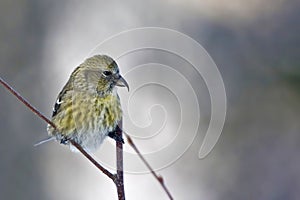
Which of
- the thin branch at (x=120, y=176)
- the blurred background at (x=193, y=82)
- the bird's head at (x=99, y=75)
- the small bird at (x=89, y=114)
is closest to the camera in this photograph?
the thin branch at (x=120, y=176)

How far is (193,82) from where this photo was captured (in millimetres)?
6535

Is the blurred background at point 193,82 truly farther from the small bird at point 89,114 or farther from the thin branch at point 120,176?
the thin branch at point 120,176

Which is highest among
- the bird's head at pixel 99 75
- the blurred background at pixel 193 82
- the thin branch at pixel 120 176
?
the blurred background at pixel 193 82

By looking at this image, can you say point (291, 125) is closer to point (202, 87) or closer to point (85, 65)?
point (202, 87)

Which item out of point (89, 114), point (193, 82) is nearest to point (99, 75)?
point (89, 114)

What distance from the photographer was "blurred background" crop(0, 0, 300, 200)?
636 centimetres

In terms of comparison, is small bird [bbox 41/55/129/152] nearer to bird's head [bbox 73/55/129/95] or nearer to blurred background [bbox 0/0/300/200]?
bird's head [bbox 73/55/129/95]

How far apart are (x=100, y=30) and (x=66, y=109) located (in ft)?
14.4

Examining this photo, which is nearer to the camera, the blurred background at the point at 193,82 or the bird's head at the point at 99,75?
the bird's head at the point at 99,75

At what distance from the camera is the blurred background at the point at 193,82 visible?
6363 mm

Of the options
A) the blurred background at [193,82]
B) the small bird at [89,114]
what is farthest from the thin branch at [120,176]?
the blurred background at [193,82]

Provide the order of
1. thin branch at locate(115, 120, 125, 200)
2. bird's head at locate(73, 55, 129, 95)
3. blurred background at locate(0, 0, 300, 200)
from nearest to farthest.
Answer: thin branch at locate(115, 120, 125, 200) → bird's head at locate(73, 55, 129, 95) → blurred background at locate(0, 0, 300, 200)

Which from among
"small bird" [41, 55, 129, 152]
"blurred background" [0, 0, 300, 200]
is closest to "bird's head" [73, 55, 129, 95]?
"small bird" [41, 55, 129, 152]

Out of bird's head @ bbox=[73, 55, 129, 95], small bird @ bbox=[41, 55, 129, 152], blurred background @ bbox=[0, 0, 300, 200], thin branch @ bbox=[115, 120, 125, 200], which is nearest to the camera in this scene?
thin branch @ bbox=[115, 120, 125, 200]
